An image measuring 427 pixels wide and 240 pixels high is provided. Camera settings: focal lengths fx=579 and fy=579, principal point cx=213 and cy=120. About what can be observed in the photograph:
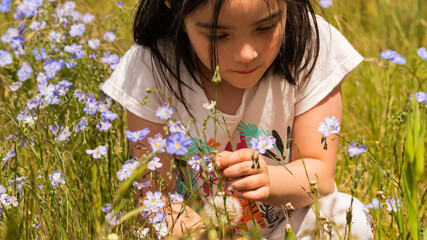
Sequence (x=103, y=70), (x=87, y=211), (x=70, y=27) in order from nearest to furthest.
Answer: (x=87, y=211) < (x=103, y=70) < (x=70, y=27)

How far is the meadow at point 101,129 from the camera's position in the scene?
5.43 feet

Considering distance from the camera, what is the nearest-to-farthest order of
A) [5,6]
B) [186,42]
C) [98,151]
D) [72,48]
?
[98,151] → [186,42] → [72,48] → [5,6]

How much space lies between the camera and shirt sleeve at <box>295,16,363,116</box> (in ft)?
7.25

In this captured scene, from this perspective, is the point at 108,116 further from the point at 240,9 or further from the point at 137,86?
the point at 240,9

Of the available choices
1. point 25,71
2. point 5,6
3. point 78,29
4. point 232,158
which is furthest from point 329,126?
point 5,6

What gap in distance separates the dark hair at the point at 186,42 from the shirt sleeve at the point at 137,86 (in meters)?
0.04

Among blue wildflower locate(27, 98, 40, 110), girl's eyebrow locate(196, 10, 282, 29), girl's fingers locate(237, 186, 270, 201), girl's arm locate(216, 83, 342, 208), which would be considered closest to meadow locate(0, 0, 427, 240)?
blue wildflower locate(27, 98, 40, 110)

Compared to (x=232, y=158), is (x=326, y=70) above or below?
above

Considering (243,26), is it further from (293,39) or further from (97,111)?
(97,111)

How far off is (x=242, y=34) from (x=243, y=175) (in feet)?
1.47

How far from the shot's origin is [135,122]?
7.38ft

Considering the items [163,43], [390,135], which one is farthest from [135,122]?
[390,135]

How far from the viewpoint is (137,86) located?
7.32ft

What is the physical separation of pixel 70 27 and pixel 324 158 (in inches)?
59.6
